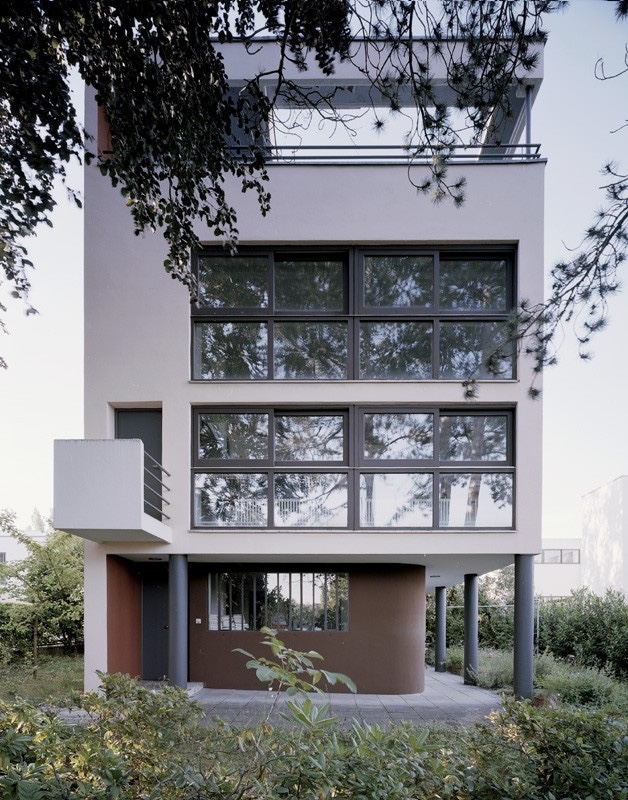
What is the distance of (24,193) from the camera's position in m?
4.82

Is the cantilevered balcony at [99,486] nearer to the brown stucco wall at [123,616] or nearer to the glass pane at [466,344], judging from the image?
the brown stucco wall at [123,616]

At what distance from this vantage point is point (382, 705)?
34.0ft

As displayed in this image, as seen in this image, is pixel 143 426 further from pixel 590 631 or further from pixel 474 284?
pixel 590 631

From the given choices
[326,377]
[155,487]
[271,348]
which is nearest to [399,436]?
[326,377]

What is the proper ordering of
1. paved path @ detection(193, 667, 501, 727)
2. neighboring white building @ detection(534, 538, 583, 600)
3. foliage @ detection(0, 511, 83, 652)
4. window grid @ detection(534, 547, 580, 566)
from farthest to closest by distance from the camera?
window grid @ detection(534, 547, 580, 566) → neighboring white building @ detection(534, 538, 583, 600) → foliage @ detection(0, 511, 83, 652) → paved path @ detection(193, 667, 501, 727)

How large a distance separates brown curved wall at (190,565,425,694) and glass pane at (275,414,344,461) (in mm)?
2593

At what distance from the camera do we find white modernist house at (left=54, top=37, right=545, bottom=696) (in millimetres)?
10039

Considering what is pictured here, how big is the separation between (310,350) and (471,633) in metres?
6.73

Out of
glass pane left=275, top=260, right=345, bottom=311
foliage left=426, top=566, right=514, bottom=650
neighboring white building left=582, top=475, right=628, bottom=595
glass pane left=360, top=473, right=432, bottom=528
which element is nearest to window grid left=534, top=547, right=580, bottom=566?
neighboring white building left=582, top=475, right=628, bottom=595

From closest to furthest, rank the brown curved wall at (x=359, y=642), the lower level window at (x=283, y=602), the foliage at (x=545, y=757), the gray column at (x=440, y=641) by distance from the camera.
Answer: the foliage at (x=545, y=757) → the brown curved wall at (x=359, y=642) → the lower level window at (x=283, y=602) → the gray column at (x=440, y=641)

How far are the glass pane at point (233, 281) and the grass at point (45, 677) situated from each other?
19.7 ft

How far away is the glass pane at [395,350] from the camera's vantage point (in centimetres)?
1027

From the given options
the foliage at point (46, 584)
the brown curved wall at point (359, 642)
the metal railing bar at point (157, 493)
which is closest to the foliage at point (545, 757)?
the metal railing bar at point (157, 493)

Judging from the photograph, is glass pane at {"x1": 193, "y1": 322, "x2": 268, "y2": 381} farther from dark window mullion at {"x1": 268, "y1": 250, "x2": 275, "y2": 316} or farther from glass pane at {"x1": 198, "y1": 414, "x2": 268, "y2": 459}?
glass pane at {"x1": 198, "y1": 414, "x2": 268, "y2": 459}
